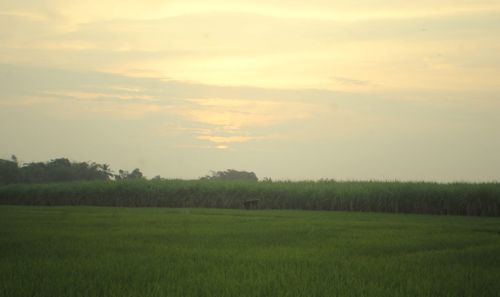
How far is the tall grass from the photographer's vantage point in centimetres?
2919

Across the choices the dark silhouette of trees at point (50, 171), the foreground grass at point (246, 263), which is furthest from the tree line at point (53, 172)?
the foreground grass at point (246, 263)

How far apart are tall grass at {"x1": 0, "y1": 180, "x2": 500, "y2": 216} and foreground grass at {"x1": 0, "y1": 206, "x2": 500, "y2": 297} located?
15110 mm

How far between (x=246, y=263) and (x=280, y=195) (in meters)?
24.9

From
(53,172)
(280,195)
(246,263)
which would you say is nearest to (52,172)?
(53,172)

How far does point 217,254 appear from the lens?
399 inches

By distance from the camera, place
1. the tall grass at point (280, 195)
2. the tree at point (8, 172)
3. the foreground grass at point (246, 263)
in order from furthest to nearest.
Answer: the tree at point (8, 172) < the tall grass at point (280, 195) < the foreground grass at point (246, 263)

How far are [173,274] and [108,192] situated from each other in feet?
106

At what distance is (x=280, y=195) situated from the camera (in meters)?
33.8

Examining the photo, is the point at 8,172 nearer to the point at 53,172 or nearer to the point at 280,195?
the point at 53,172

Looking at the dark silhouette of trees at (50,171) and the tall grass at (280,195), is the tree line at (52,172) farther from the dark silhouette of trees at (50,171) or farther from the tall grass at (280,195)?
the tall grass at (280,195)

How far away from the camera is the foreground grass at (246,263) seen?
700 centimetres

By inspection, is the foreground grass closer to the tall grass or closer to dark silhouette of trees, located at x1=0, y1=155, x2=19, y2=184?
the tall grass

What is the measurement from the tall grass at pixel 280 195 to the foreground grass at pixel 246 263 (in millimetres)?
15110

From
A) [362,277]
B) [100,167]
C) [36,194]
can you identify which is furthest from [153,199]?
[362,277]
